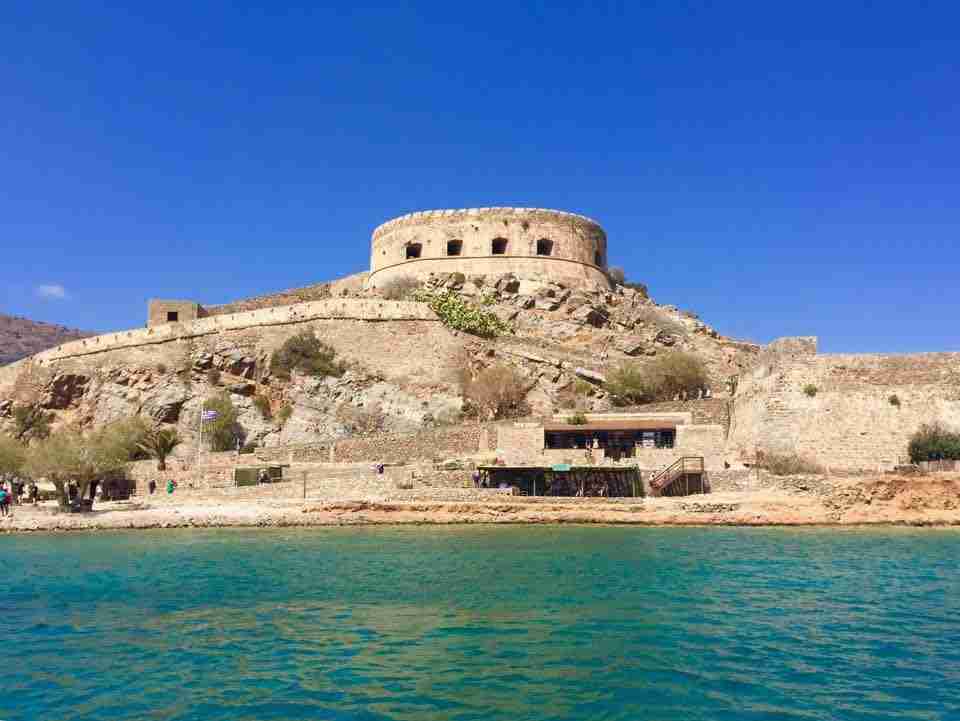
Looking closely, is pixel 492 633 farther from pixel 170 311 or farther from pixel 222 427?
pixel 170 311

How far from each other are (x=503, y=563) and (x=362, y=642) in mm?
5664

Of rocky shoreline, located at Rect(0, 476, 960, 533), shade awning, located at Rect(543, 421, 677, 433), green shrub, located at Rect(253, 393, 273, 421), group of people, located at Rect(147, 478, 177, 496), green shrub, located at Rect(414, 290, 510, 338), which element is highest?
green shrub, located at Rect(414, 290, 510, 338)

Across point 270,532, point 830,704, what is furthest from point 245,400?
point 830,704

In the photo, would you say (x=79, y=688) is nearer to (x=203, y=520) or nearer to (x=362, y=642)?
(x=362, y=642)

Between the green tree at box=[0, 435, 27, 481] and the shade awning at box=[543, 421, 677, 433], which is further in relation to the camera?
the green tree at box=[0, 435, 27, 481]

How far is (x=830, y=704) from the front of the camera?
7297 mm

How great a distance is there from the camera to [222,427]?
31.1m

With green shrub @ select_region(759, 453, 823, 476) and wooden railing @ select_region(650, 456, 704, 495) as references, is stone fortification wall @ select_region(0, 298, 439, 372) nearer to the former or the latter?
wooden railing @ select_region(650, 456, 704, 495)

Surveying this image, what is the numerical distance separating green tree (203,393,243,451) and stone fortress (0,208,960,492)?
761mm

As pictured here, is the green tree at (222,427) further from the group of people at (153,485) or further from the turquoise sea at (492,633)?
the turquoise sea at (492,633)

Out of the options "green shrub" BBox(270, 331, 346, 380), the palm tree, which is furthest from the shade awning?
the palm tree

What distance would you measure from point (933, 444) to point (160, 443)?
22.7 metres

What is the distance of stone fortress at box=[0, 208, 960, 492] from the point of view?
75.9ft

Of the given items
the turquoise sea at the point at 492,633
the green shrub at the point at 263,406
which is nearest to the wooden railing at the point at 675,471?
the turquoise sea at the point at 492,633
